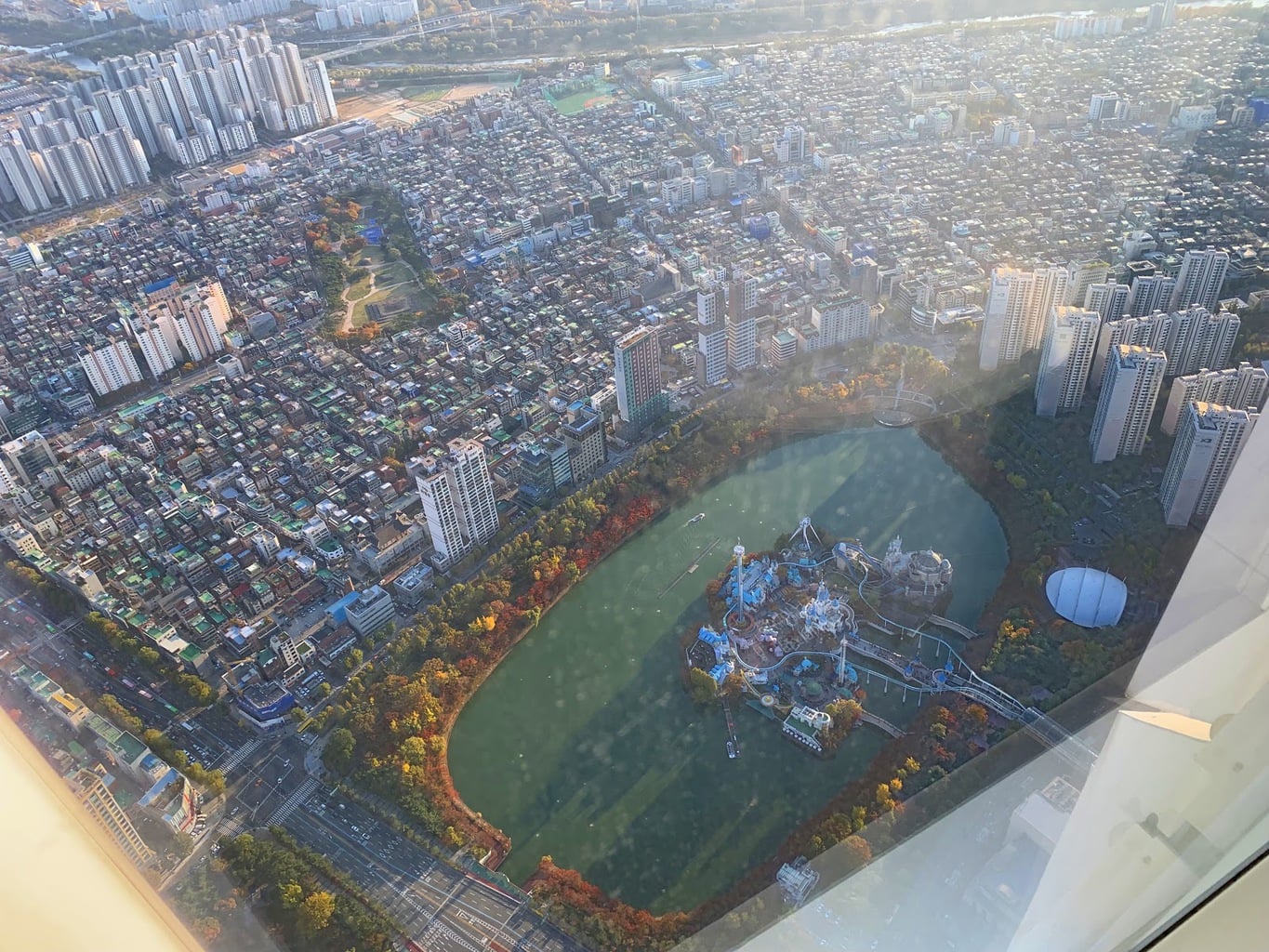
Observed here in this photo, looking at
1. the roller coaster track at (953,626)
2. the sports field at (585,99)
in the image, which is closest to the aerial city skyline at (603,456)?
the roller coaster track at (953,626)

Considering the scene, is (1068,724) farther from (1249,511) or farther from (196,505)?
(196,505)

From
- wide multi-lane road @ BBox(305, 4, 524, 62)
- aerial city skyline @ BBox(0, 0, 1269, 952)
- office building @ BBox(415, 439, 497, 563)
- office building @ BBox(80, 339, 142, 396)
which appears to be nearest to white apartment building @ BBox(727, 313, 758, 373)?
aerial city skyline @ BBox(0, 0, 1269, 952)

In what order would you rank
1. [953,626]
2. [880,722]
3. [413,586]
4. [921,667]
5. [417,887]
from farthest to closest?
[413,586], [953,626], [921,667], [880,722], [417,887]

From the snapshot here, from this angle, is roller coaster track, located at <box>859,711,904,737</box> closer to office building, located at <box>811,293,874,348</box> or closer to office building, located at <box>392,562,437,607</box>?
office building, located at <box>392,562,437,607</box>

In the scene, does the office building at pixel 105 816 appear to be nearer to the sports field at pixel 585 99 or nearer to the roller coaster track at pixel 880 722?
the roller coaster track at pixel 880 722

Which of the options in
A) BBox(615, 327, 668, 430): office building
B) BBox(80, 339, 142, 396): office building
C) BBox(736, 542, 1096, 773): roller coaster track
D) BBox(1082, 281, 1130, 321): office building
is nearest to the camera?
BBox(736, 542, 1096, 773): roller coaster track

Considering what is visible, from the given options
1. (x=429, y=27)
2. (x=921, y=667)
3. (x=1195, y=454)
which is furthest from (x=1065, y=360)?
(x=429, y=27)

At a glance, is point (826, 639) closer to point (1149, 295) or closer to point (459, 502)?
point (459, 502)
